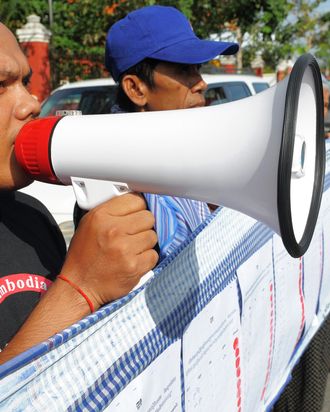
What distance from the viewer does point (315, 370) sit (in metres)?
2.76

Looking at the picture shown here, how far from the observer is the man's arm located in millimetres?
1076

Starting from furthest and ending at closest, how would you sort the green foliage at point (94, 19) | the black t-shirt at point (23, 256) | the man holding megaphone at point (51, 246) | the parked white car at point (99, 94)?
the green foliage at point (94, 19)
the parked white car at point (99, 94)
the black t-shirt at point (23, 256)
the man holding megaphone at point (51, 246)

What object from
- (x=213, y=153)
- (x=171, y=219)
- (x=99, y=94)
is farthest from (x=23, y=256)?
(x=99, y=94)

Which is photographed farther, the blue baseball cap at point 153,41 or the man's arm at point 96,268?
the blue baseball cap at point 153,41

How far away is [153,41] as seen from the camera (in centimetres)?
206

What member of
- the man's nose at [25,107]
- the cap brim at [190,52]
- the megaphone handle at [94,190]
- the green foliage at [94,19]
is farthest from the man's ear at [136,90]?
the green foliage at [94,19]

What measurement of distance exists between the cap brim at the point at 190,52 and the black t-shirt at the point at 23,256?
781 mm

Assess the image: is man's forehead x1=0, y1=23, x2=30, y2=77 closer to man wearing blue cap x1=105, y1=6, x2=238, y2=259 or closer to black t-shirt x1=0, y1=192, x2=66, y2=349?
black t-shirt x1=0, y1=192, x2=66, y2=349

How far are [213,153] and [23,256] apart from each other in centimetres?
55

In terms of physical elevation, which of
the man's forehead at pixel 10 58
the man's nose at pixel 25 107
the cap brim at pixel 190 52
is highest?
the man's forehead at pixel 10 58

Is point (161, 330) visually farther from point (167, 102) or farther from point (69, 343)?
point (167, 102)

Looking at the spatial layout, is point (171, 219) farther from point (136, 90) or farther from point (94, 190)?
point (136, 90)

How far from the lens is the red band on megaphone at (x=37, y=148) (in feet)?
3.83

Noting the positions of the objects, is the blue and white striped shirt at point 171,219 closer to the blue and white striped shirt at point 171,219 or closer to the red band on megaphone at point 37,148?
the blue and white striped shirt at point 171,219
